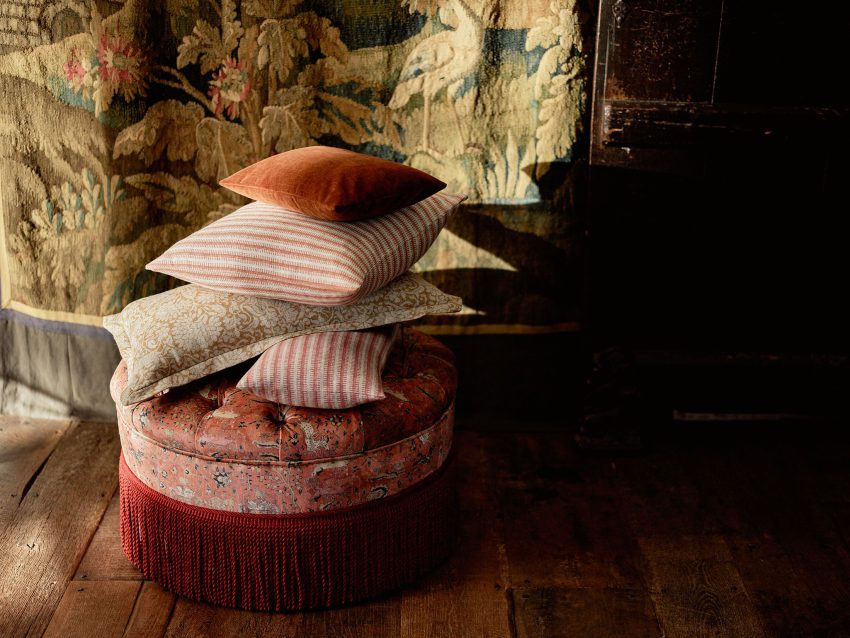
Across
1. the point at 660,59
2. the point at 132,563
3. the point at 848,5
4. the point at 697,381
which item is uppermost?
the point at 848,5

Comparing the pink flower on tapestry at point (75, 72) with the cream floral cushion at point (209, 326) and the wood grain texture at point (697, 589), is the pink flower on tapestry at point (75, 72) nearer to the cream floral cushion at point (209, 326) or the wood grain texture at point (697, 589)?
the cream floral cushion at point (209, 326)

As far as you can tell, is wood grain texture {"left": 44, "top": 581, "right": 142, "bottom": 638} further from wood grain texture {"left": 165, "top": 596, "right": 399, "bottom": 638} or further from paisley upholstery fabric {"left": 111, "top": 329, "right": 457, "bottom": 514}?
paisley upholstery fabric {"left": 111, "top": 329, "right": 457, "bottom": 514}

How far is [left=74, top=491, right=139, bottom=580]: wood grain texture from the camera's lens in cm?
165

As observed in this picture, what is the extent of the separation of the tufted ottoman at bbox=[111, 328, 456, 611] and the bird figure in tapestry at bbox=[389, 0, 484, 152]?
0.74m

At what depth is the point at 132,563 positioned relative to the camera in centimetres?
168

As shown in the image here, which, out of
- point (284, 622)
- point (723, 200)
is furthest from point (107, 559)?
point (723, 200)

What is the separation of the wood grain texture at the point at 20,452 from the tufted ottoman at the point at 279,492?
17.2 inches

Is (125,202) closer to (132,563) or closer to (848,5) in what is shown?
(132,563)

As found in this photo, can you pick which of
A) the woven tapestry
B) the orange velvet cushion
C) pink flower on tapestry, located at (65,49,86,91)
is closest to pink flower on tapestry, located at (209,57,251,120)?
the woven tapestry

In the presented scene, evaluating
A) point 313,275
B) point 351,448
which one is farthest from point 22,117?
point 351,448

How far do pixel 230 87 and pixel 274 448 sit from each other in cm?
96

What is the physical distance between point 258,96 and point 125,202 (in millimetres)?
407

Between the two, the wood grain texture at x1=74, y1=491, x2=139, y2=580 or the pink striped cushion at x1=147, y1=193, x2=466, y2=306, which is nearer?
the pink striped cushion at x1=147, y1=193, x2=466, y2=306

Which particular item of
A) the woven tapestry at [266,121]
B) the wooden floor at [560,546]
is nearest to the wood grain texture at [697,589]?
the wooden floor at [560,546]
